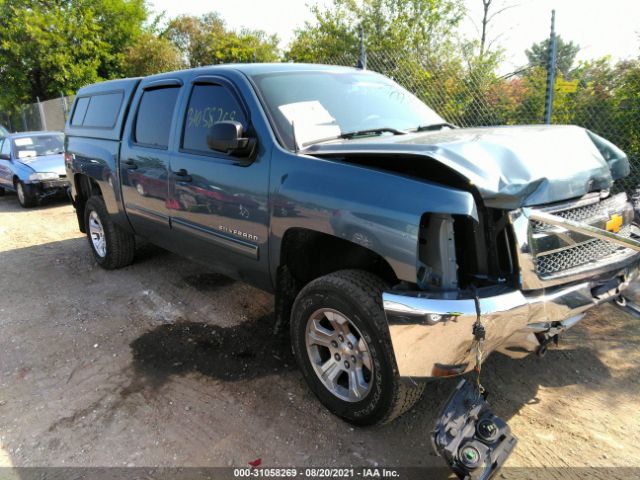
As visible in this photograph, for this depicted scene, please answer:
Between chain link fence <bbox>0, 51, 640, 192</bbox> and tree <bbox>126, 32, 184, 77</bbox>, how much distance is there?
1593 centimetres

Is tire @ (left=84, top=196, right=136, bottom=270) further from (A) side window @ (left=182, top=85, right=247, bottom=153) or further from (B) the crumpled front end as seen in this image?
(B) the crumpled front end

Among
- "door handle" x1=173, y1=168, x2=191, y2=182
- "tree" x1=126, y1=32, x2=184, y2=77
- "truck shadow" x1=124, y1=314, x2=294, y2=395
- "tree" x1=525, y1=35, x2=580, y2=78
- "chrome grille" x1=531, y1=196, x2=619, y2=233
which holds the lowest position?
"truck shadow" x1=124, y1=314, x2=294, y2=395

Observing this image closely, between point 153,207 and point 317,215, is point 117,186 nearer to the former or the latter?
point 153,207

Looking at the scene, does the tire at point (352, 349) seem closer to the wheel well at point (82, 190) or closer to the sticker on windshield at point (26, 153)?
the wheel well at point (82, 190)

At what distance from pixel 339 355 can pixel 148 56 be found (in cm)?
2191

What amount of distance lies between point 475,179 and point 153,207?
2.97m

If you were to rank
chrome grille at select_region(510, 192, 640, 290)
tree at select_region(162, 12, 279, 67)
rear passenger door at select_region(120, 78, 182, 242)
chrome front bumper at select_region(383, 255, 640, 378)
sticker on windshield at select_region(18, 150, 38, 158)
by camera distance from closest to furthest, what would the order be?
1. chrome front bumper at select_region(383, 255, 640, 378)
2. chrome grille at select_region(510, 192, 640, 290)
3. rear passenger door at select_region(120, 78, 182, 242)
4. sticker on windshield at select_region(18, 150, 38, 158)
5. tree at select_region(162, 12, 279, 67)

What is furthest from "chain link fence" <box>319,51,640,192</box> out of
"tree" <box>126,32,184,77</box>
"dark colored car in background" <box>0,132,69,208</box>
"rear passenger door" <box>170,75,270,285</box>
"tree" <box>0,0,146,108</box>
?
"tree" <box>0,0,146,108</box>

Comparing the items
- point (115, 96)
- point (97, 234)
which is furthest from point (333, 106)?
point (97, 234)

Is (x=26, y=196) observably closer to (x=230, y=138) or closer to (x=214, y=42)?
(x=230, y=138)

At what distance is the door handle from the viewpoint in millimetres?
3598

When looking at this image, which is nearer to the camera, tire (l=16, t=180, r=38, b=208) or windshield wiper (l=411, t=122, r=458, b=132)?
windshield wiper (l=411, t=122, r=458, b=132)

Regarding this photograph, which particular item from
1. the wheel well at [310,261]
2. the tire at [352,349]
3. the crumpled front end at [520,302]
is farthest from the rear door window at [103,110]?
the crumpled front end at [520,302]

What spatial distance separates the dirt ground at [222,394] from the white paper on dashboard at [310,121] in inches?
64.1
